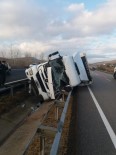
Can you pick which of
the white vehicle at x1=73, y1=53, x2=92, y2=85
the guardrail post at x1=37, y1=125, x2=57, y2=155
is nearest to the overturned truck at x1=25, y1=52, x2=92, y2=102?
the white vehicle at x1=73, y1=53, x2=92, y2=85

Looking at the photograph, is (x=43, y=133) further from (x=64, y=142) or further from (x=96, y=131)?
(x=96, y=131)

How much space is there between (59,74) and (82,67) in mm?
3202

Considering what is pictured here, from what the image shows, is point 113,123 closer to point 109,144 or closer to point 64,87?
point 109,144

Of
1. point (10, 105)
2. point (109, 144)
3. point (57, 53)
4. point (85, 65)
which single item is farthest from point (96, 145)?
point (85, 65)

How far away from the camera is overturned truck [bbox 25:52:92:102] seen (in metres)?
21.2

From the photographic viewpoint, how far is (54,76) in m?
21.5

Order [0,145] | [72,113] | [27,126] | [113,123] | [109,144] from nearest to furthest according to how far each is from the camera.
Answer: [109,144] < [113,123] < [0,145] < [72,113] < [27,126]

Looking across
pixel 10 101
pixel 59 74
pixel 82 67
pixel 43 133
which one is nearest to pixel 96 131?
pixel 43 133

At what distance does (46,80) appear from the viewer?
2155 centimetres

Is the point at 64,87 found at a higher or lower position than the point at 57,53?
lower

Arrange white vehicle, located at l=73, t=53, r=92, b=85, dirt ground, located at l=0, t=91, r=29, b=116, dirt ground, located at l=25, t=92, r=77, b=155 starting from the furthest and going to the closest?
white vehicle, located at l=73, t=53, r=92, b=85 → dirt ground, located at l=0, t=91, r=29, b=116 → dirt ground, located at l=25, t=92, r=77, b=155

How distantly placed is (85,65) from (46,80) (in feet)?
18.2

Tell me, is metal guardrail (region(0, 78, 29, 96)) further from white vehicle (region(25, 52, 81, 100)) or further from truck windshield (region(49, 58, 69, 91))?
truck windshield (region(49, 58, 69, 91))

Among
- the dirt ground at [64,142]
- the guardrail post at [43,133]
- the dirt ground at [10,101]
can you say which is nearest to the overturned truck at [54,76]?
the dirt ground at [10,101]
